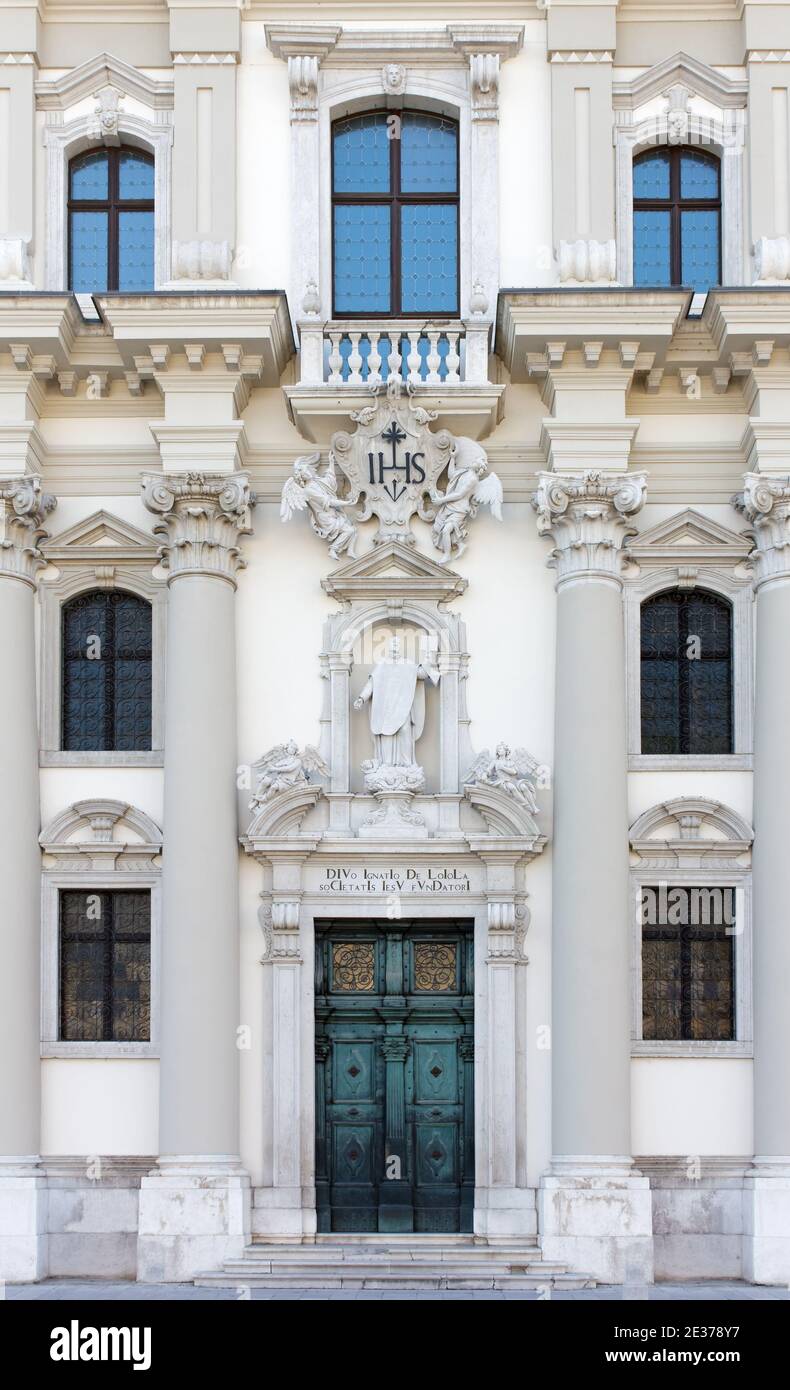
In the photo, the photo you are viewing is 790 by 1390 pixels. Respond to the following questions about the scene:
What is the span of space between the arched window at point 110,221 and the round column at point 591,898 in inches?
Answer: 194

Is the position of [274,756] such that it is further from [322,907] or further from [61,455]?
[61,455]

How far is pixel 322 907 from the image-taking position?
22.2 m

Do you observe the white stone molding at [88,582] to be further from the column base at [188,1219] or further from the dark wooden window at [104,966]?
the column base at [188,1219]

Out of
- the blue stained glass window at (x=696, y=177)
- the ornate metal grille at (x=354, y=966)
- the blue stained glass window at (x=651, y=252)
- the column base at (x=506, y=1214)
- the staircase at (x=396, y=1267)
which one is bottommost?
the staircase at (x=396, y=1267)

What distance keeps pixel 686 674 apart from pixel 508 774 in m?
2.14

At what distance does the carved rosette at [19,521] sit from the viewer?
877 inches

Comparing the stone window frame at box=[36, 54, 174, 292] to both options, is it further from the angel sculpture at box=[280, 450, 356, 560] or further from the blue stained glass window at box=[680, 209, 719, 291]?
the blue stained glass window at box=[680, 209, 719, 291]

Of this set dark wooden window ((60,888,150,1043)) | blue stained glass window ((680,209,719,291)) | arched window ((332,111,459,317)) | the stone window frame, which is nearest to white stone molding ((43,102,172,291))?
the stone window frame

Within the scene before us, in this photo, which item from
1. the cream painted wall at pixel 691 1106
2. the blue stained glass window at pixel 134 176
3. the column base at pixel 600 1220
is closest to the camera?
the column base at pixel 600 1220

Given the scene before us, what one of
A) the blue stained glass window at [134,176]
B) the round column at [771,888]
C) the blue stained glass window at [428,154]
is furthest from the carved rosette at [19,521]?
the round column at [771,888]

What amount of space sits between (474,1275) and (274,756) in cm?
526

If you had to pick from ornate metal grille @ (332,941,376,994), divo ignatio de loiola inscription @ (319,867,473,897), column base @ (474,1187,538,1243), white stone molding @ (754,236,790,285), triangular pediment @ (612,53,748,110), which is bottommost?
column base @ (474,1187,538,1243)

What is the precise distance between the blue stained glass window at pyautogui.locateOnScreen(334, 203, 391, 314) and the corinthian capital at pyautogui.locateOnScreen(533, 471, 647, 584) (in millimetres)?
2758

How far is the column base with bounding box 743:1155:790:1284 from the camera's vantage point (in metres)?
21.0
